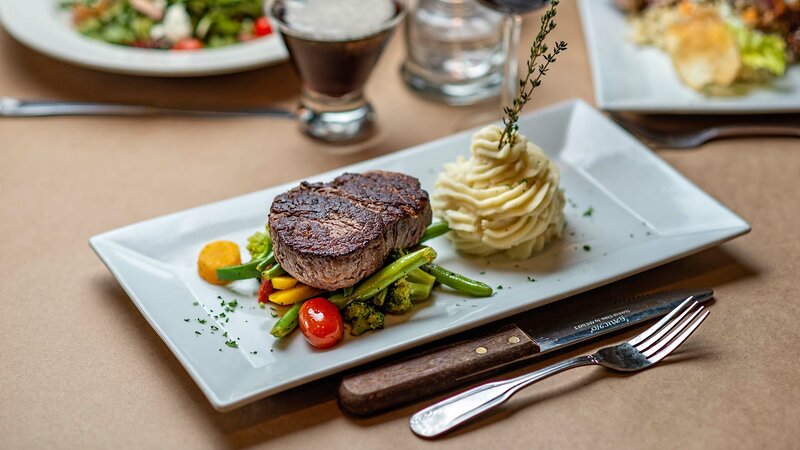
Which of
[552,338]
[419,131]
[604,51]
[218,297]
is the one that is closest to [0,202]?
[218,297]

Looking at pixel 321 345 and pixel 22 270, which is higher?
pixel 321 345

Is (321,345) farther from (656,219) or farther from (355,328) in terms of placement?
(656,219)

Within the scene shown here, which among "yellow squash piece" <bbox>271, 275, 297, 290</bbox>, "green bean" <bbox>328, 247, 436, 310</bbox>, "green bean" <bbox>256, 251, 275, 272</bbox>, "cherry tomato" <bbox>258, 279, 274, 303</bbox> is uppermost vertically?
"green bean" <bbox>328, 247, 436, 310</bbox>

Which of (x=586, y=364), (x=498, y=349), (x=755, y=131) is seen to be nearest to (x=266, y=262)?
(x=498, y=349)

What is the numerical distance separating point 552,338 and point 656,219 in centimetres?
85

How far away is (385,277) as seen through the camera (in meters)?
2.94

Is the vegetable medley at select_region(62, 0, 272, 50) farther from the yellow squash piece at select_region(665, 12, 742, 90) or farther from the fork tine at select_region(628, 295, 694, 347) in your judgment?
the fork tine at select_region(628, 295, 694, 347)

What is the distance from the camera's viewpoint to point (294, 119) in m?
4.38

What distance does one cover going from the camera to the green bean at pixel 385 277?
9.58 ft

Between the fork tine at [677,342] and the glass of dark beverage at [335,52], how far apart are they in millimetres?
1896

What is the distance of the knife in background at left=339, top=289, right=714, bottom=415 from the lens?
2637 mm

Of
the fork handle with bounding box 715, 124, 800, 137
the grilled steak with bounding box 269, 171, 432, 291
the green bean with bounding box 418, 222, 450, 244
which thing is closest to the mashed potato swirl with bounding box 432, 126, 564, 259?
the green bean with bounding box 418, 222, 450, 244

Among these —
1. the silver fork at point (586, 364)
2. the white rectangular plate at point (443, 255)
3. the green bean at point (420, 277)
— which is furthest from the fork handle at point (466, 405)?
the green bean at point (420, 277)

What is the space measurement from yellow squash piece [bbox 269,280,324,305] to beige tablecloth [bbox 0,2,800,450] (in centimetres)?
32
